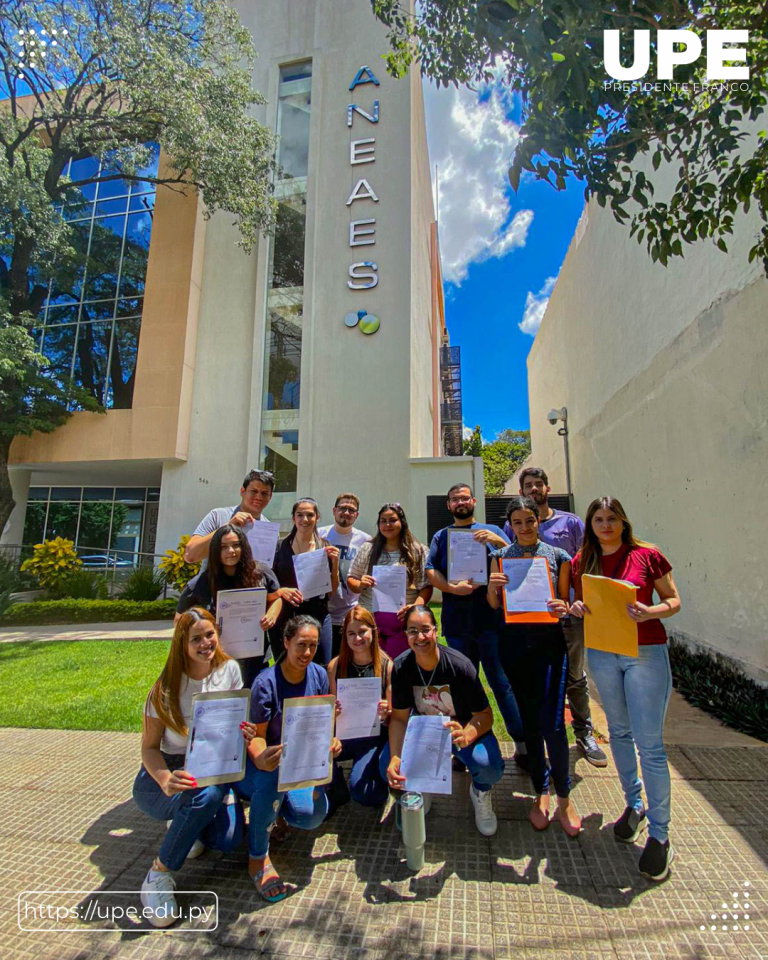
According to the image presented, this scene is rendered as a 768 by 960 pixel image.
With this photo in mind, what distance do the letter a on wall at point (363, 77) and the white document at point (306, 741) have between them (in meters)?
15.8

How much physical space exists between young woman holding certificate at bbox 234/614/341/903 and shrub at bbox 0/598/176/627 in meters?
9.27

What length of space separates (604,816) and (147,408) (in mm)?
12809

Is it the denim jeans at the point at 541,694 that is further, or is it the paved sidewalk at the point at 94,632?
the paved sidewalk at the point at 94,632

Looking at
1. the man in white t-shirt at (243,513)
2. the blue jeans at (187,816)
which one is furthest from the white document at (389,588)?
the blue jeans at (187,816)

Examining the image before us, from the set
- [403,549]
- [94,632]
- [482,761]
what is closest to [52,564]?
[94,632]

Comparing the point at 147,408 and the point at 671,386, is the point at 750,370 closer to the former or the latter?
the point at 671,386

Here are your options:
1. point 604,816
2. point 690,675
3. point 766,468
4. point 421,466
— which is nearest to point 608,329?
point 421,466

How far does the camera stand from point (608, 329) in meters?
9.59

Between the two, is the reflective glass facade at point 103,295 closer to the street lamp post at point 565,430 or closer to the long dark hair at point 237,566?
the long dark hair at point 237,566

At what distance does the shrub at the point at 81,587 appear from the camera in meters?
11.7

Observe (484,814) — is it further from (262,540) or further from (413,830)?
(262,540)

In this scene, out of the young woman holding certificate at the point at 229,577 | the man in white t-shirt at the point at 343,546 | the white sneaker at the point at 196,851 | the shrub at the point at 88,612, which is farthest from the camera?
the shrub at the point at 88,612

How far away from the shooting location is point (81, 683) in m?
5.92

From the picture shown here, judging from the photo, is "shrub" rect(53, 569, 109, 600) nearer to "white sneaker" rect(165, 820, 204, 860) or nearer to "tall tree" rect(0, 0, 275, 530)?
"tall tree" rect(0, 0, 275, 530)
